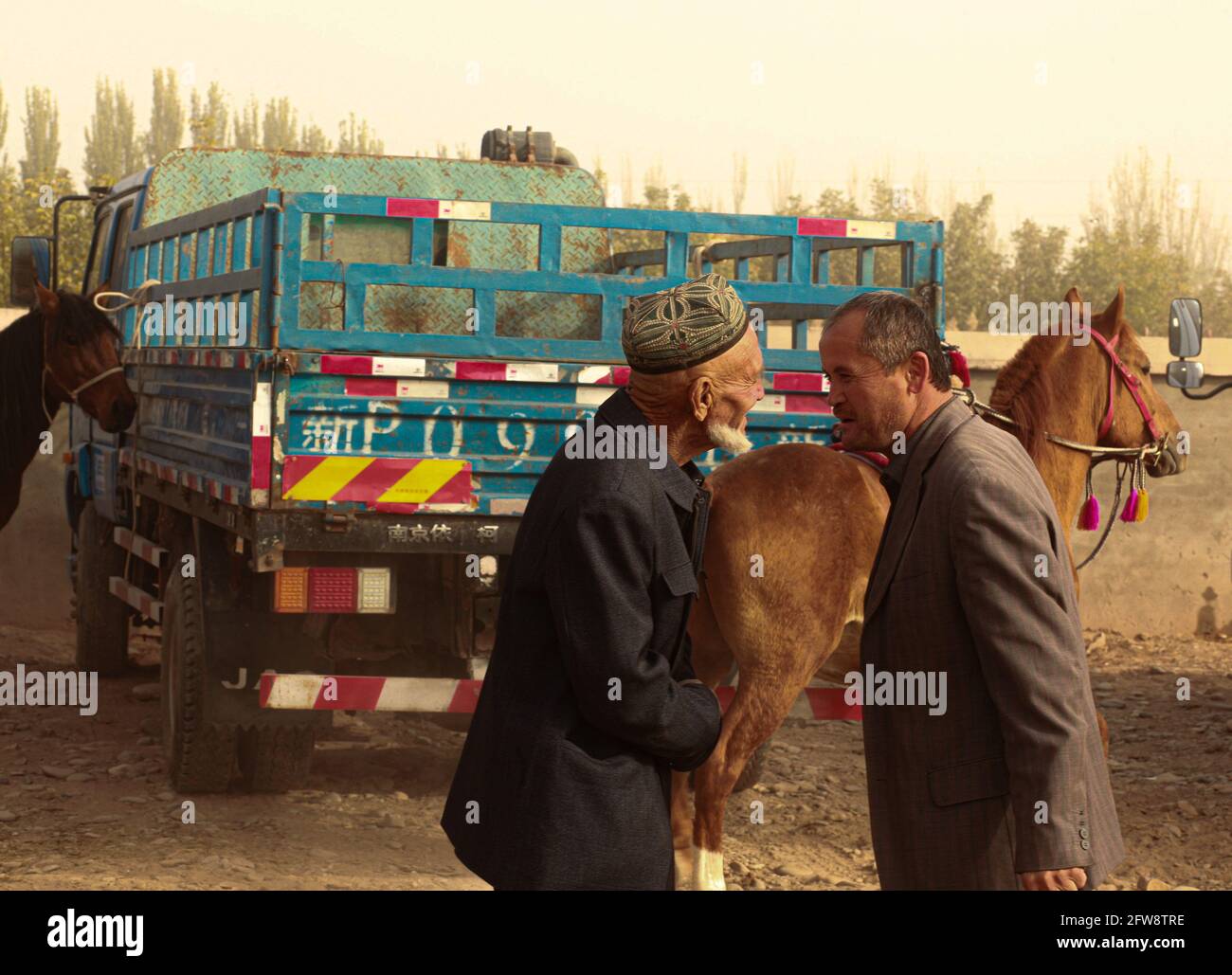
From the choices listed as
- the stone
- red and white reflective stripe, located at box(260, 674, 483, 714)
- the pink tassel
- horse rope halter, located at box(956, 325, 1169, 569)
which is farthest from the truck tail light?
the pink tassel

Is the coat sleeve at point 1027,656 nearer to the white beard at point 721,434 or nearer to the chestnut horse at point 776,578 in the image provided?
the white beard at point 721,434

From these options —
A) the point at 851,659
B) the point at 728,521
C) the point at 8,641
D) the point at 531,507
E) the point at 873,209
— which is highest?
the point at 873,209

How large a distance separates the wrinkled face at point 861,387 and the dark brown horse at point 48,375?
6.05m

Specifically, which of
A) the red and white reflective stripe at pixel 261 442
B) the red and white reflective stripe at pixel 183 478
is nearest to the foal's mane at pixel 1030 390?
the red and white reflective stripe at pixel 261 442

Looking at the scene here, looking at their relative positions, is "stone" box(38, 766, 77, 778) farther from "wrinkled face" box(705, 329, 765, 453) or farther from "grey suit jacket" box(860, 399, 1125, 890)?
"wrinkled face" box(705, 329, 765, 453)

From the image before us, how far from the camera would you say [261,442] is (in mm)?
6141

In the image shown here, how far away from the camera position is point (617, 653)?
2553 mm

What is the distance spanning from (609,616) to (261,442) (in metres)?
3.85

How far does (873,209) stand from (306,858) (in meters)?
58.0

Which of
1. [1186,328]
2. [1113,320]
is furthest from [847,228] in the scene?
[1186,328]

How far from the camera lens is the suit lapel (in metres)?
3.00

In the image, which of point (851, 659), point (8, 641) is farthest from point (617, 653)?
point (8, 641)

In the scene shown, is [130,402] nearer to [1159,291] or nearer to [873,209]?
[1159,291]

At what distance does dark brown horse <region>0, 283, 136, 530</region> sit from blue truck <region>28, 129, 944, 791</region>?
26cm
